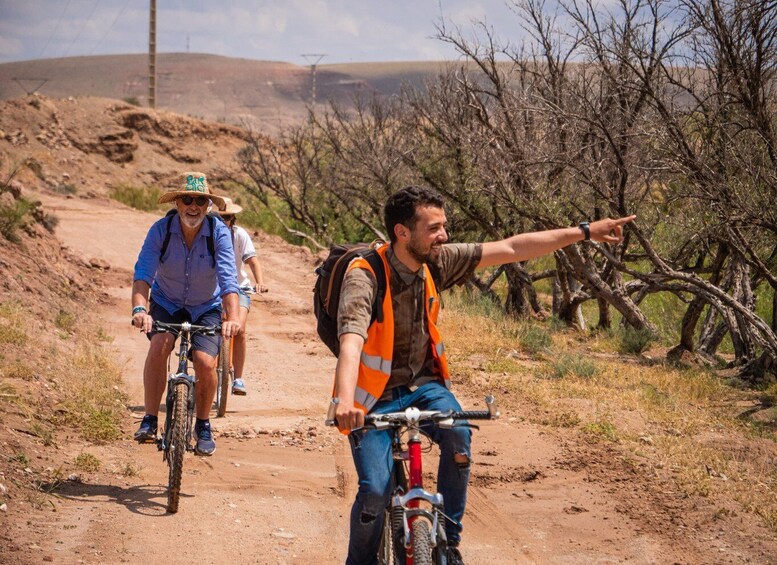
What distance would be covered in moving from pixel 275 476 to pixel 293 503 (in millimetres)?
640

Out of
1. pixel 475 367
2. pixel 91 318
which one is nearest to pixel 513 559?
pixel 475 367

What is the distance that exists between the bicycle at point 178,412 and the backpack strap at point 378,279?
2321mm

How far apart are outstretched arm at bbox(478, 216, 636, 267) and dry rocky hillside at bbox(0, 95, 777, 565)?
1980mm

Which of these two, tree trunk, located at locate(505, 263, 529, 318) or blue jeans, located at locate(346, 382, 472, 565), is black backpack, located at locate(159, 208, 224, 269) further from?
tree trunk, located at locate(505, 263, 529, 318)

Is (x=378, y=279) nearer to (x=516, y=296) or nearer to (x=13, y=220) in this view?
(x=13, y=220)

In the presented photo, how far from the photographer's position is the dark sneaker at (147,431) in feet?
21.0

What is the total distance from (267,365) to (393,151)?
Answer: 10.7 m

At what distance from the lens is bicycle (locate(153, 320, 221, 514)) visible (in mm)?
5992

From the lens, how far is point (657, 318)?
19.8 meters

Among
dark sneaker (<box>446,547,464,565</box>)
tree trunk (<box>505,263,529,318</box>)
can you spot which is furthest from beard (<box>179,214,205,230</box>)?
tree trunk (<box>505,263,529,318</box>)

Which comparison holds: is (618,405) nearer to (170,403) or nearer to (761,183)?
(761,183)

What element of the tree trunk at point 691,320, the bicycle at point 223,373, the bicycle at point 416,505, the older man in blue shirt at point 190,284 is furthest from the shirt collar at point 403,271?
the tree trunk at point 691,320

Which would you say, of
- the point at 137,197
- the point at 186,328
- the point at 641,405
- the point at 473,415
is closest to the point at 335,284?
the point at 473,415

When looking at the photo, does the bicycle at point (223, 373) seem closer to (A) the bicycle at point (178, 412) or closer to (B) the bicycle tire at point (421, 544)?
(A) the bicycle at point (178, 412)
